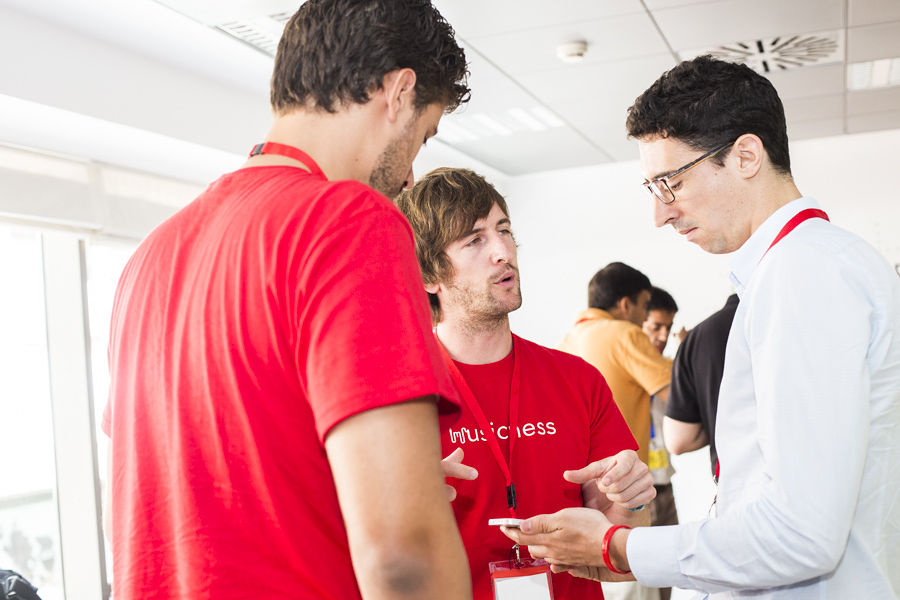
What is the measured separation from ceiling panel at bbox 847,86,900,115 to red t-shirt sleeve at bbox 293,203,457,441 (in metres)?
5.62

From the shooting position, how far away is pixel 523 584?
160 cm

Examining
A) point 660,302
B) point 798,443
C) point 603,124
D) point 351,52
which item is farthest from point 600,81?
point 351,52

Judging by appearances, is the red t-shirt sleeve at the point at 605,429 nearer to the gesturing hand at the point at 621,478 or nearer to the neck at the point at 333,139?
the gesturing hand at the point at 621,478

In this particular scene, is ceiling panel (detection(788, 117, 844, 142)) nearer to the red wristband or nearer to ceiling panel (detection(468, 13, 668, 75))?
ceiling panel (detection(468, 13, 668, 75))

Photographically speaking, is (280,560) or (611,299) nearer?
(280,560)

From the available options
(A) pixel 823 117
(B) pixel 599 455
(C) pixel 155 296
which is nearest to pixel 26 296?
(B) pixel 599 455

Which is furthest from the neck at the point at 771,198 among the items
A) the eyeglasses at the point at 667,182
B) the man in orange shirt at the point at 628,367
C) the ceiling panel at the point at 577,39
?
the ceiling panel at the point at 577,39

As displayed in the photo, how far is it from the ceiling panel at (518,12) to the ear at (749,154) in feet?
8.34

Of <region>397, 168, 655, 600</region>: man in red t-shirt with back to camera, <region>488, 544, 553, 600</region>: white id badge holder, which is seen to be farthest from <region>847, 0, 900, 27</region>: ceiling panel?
<region>488, 544, 553, 600</region>: white id badge holder

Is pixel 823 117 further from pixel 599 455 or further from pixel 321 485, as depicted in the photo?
pixel 321 485

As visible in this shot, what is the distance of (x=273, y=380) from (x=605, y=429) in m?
1.17

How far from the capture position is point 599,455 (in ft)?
6.02

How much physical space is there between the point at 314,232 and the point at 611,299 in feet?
12.5

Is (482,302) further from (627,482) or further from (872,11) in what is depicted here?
(872,11)
